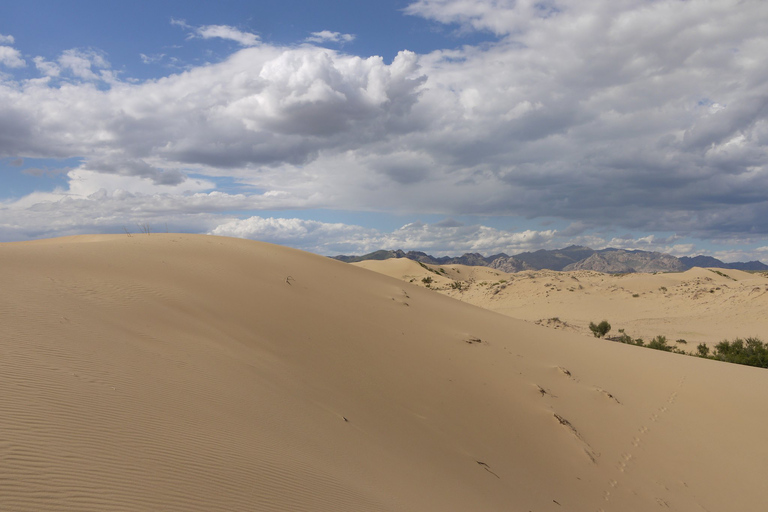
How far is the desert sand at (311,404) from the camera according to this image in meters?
4.26

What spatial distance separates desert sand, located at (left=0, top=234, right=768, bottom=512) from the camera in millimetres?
4262

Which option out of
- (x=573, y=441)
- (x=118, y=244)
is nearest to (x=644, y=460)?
(x=573, y=441)

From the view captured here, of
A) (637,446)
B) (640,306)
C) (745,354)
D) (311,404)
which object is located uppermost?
(640,306)

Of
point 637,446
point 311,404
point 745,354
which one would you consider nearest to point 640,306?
point 745,354

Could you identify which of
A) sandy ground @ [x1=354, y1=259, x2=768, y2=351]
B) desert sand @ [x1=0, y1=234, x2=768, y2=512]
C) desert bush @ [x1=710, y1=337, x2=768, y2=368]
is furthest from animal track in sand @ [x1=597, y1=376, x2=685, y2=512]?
sandy ground @ [x1=354, y1=259, x2=768, y2=351]

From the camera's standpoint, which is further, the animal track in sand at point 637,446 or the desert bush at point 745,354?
the desert bush at point 745,354

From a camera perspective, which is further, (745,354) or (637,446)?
(745,354)

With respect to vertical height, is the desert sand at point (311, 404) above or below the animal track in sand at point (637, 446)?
above

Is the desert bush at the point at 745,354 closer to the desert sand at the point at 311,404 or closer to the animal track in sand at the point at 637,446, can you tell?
the desert sand at the point at 311,404

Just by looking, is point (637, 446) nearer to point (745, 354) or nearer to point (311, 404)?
point (311, 404)

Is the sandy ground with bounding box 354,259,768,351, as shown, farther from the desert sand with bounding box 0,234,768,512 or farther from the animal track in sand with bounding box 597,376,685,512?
the desert sand with bounding box 0,234,768,512

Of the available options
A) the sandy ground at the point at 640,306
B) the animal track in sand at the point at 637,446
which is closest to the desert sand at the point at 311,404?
the animal track in sand at the point at 637,446

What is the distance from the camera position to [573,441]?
9.14m

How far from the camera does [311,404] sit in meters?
7.06
